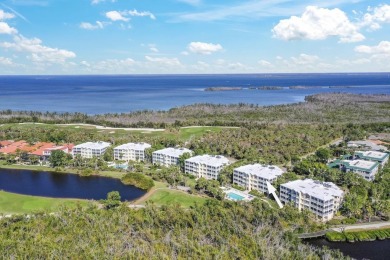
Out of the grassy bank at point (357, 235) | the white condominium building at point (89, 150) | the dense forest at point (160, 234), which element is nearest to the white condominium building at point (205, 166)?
the dense forest at point (160, 234)

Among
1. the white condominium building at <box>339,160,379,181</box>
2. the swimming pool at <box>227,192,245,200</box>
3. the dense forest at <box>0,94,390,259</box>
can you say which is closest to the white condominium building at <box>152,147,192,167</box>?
the dense forest at <box>0,94,390,259</box>

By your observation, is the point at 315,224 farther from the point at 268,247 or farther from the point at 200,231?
the point at 200,231

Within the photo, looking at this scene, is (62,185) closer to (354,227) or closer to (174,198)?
(174,198)

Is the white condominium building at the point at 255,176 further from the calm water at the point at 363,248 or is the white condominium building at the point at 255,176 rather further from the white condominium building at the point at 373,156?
the white condominium building at the point at 373,156

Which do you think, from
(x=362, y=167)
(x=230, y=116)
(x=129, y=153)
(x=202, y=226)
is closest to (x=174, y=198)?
(x=202, y=226)

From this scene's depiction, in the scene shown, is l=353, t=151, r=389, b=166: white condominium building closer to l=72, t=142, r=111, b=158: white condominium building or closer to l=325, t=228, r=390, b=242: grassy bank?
l=325, t=228, r=390, b=242: grassy bank

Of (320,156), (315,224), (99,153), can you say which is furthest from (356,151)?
(99,153)
